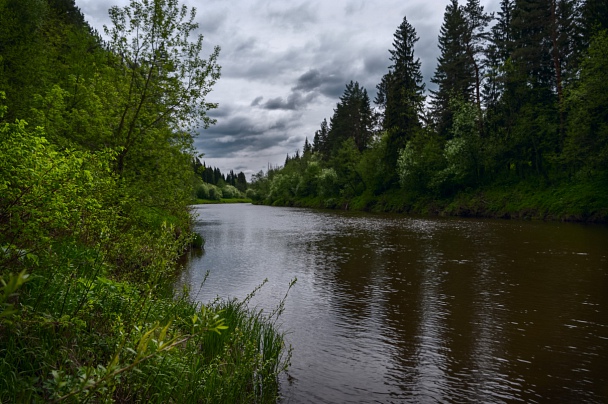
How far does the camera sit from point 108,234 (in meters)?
5.39

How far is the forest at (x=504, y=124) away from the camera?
3350cm

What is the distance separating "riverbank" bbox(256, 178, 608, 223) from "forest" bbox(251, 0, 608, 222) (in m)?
0.13

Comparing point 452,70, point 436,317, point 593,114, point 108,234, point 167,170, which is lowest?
point 436,317

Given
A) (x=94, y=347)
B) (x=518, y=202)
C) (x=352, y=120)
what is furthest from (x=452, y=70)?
(x=94, y=347)

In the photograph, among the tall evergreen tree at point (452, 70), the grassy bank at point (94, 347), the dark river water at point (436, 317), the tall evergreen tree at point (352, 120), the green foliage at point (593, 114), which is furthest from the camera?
the tall evergreen tree at point (352, 120)

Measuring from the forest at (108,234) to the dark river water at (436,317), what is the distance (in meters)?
1.47

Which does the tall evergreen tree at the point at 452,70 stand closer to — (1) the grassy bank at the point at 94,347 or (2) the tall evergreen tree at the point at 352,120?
(2) the tall evergreen tree at the point at 352,120

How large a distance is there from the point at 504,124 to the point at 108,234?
5000cm

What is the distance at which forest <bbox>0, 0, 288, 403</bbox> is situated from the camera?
3.78m

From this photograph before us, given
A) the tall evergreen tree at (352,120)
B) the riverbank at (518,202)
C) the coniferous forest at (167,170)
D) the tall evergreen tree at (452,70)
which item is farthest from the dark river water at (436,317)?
the tall evergreen tree at (352,120)

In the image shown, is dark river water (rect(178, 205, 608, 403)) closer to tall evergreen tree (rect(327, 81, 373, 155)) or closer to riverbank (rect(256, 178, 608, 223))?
riverbank (rect(256, 178, 608, 223))

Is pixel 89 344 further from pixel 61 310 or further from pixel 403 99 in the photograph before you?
pixel 403 99

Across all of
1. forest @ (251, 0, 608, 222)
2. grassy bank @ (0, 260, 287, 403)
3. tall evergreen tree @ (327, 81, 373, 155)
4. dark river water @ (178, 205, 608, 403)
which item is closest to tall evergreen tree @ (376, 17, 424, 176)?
forest @ (251, 0, 608, 222)

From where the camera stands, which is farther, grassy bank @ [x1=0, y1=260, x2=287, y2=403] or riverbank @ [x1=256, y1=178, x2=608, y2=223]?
riverbank @ [x1=256, y1=178, x2=608, y2=223]
